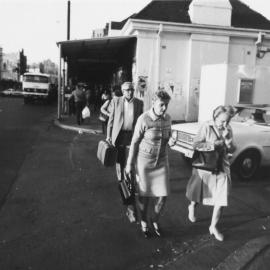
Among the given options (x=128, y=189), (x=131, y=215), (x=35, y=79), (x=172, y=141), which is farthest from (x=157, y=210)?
(x=35, y=79)

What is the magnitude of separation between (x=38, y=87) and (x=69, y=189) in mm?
27829

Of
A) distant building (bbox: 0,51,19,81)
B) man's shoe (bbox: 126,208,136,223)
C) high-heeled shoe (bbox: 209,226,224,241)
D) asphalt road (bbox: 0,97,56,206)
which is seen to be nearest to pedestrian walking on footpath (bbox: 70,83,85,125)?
asphalt road (bbox: 0,97,56,206)

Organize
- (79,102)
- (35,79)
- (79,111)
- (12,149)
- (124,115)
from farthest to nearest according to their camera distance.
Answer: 1. (35,79)
2. (79,102)
3. (79,111)
4. (12,149)
5. (124,115)

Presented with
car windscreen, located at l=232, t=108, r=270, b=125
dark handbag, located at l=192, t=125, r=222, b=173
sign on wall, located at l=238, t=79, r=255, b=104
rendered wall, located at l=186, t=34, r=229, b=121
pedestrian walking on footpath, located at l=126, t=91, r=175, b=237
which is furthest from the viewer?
rendered wall, located at l=186, t=34, r=229, b=121

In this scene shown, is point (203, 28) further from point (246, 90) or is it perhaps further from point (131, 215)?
point (131, 215)

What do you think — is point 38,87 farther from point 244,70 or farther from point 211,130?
point 211,130

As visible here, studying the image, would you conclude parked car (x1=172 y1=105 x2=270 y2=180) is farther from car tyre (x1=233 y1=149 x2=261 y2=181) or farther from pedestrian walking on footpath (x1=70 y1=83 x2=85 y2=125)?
pedestrian walking on footpath (x1=70 y1=83 x2=85 y2=125)

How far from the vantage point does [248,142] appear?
7.12 metres

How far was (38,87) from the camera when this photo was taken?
32.9 metres

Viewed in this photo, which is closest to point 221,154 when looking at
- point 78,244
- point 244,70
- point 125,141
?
point 125,141

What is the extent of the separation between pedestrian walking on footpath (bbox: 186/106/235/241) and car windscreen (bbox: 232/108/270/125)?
3366 millimetres

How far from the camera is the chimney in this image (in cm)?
1780

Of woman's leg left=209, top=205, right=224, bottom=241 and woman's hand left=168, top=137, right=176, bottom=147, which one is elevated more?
woman's hand left=168, top=137, right=176, bottom=147

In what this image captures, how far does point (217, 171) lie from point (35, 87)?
30.0m
